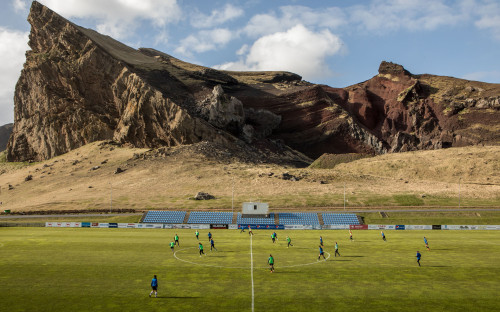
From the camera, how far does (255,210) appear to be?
81.6 meters

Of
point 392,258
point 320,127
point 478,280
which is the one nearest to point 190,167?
point 320,127

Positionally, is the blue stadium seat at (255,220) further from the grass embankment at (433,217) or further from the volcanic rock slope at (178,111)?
the volcanic rock slope at (178,111)

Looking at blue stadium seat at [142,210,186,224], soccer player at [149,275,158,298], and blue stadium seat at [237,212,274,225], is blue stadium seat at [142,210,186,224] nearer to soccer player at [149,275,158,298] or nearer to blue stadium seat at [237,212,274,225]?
blue stadium seat at [237,212,274,225]

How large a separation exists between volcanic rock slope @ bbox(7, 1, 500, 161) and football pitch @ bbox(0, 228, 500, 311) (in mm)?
99355

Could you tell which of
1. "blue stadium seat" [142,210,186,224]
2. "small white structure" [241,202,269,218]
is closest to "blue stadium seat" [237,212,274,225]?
"small white structure" [241,202,269,218]

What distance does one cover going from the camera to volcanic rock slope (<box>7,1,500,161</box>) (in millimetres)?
155625

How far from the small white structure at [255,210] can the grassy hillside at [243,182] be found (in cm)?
1339

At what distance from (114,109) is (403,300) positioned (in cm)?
15583

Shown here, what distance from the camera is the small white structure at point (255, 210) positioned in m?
81.2

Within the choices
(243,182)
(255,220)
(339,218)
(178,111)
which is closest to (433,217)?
(339,218)

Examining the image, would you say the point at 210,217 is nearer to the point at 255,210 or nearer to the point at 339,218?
the point at 255,210

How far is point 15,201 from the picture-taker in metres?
118

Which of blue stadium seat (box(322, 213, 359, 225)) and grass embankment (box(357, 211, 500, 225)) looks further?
blue stadium seat (box(322, 213, 359, 225))

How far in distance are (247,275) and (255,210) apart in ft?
151
